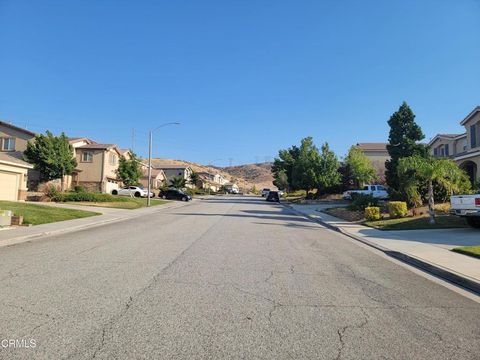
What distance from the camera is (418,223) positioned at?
18.8 metres

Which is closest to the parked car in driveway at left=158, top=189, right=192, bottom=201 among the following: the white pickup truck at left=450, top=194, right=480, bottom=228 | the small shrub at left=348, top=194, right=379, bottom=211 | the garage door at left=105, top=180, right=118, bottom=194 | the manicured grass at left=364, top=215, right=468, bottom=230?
the garage door at left=105, top=180, right=118, bottom=194

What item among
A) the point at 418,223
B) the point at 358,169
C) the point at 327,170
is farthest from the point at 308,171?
the point at 418,223

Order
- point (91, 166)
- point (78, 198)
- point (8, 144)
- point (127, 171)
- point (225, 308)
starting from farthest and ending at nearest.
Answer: point (127, 171)
point (91, 166)
point (8, 144)
point (78, 198)
point (225, 308)

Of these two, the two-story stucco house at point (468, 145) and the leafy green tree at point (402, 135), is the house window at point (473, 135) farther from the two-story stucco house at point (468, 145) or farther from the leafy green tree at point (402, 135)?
the leafy green tree at point (402, 135)

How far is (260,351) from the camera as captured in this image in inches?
167

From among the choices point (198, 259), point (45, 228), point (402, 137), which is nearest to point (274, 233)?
point (198, 259)

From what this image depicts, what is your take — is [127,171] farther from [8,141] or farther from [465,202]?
[465,202]

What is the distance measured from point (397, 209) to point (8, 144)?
40008mm

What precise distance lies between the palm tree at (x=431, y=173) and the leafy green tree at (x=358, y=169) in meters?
32.7

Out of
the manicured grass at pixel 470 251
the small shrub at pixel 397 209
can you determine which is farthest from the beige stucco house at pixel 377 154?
the manicured grass at pixel 470 251

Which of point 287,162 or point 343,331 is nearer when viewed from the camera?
point 343,331

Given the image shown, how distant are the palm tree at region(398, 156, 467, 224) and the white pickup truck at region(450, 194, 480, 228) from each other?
2058 millimetres

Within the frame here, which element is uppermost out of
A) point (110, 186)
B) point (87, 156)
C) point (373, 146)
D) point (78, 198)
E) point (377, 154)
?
point (373, 146)

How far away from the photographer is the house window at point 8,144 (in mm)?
42594
